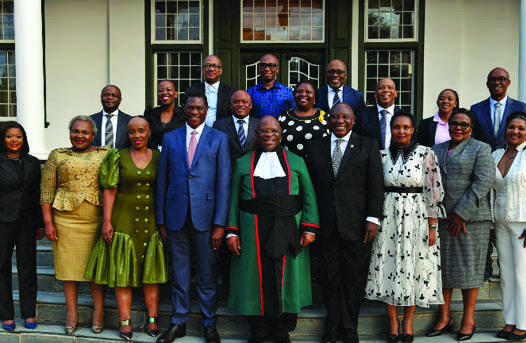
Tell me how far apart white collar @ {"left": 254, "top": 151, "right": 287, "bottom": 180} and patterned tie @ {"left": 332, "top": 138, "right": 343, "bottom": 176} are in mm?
458

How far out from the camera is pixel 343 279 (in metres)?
4.46

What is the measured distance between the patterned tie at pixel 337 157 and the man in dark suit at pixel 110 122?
2353mm

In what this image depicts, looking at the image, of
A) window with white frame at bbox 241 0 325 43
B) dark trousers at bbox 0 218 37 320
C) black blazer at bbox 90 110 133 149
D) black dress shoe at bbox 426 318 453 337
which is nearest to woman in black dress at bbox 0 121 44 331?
dark trousers at bbox 0 218 37 320

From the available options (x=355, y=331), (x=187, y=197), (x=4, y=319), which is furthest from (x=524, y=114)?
(x=4, y=319)

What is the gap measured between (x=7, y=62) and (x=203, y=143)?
6.10 meters

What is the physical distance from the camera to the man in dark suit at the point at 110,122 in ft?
17.9

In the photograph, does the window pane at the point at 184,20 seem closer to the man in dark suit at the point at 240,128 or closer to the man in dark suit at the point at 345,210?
the man in dark suit at the point at 240,128

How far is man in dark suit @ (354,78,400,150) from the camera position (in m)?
5.08

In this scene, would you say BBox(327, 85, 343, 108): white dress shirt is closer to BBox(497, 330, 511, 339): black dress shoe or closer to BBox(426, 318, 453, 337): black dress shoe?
BBox(426, 318, 453, 337): black dress shoe

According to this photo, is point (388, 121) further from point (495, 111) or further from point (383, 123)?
point (495, 111)

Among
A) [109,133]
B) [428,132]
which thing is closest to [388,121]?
[428,132]

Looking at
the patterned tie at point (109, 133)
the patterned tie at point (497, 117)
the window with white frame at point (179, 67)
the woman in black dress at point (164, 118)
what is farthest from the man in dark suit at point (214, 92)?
the window with white frame at point (179, 67)

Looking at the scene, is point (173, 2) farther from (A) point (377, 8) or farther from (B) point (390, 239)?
(B) point (390, 239)

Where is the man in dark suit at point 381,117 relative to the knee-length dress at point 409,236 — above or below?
above
